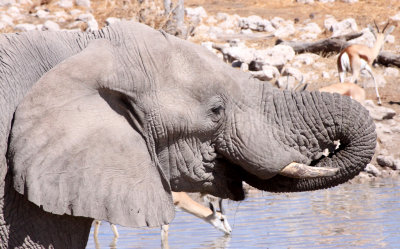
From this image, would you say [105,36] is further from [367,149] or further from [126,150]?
[367,149]

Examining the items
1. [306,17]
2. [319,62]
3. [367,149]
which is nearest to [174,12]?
[319,62]

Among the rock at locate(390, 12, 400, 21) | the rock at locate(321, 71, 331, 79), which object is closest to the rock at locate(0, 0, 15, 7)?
the rock at locate(321, 71, 331, 79)

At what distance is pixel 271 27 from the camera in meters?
18.2

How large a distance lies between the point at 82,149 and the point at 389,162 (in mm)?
9491

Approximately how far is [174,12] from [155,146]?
499 inches

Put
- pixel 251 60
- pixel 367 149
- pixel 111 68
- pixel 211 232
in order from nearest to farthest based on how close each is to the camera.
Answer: pixel 111 68 < pixel 367 149 < pixel 211 232 < pixel 251 60

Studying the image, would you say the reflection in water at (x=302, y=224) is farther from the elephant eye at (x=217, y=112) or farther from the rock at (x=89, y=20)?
the rock at (x=89, y=20)

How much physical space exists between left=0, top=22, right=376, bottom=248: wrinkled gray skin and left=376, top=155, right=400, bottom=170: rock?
877 centimetres

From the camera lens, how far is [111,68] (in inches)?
120

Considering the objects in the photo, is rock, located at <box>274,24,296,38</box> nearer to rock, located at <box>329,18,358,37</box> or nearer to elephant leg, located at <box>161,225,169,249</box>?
rock, located at <box>329,18,358,37</box>

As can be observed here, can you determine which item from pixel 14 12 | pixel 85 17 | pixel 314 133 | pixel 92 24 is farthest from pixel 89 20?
pixel 314 133

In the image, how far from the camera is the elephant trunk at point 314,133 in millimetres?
3293

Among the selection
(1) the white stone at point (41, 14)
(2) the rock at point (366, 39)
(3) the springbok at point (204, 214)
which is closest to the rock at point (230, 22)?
(2) the rock at point (366, 39)

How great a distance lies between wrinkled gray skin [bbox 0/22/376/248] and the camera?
2.94 m
